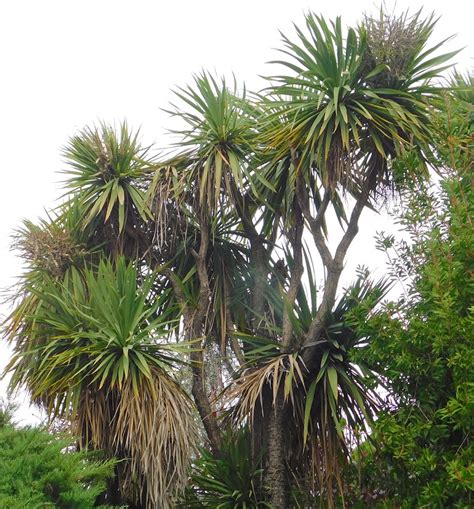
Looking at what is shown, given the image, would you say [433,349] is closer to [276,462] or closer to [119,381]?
[276,462]

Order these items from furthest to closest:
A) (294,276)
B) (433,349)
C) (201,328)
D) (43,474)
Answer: (201,328) → (294,276) → (43,474) → (433,349)

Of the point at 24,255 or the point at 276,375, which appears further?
the point at 24,255

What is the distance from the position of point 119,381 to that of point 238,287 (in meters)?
2.15

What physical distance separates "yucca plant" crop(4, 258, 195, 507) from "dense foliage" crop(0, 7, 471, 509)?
0.07 ft

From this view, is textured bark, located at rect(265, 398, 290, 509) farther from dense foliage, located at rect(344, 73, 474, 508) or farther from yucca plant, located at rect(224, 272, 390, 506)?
dense foliage, located at rect(344, 73, 474, 508)

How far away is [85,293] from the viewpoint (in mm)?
9711

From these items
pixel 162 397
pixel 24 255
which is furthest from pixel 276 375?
pixel 24 255

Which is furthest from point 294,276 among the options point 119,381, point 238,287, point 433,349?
point 433,349

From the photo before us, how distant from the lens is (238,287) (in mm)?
9992

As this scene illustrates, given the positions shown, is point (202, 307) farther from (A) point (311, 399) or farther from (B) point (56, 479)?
(B) point (56, 479)

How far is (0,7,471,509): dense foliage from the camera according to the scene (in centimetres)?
838

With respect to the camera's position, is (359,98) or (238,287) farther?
(238,287)

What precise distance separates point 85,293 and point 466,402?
4.89m

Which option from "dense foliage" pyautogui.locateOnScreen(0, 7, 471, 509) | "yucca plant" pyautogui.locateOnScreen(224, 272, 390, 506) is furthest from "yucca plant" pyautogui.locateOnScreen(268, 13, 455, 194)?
"yucca plant" pyautogui.locateOnScreen(224, 272, 390, 506)
